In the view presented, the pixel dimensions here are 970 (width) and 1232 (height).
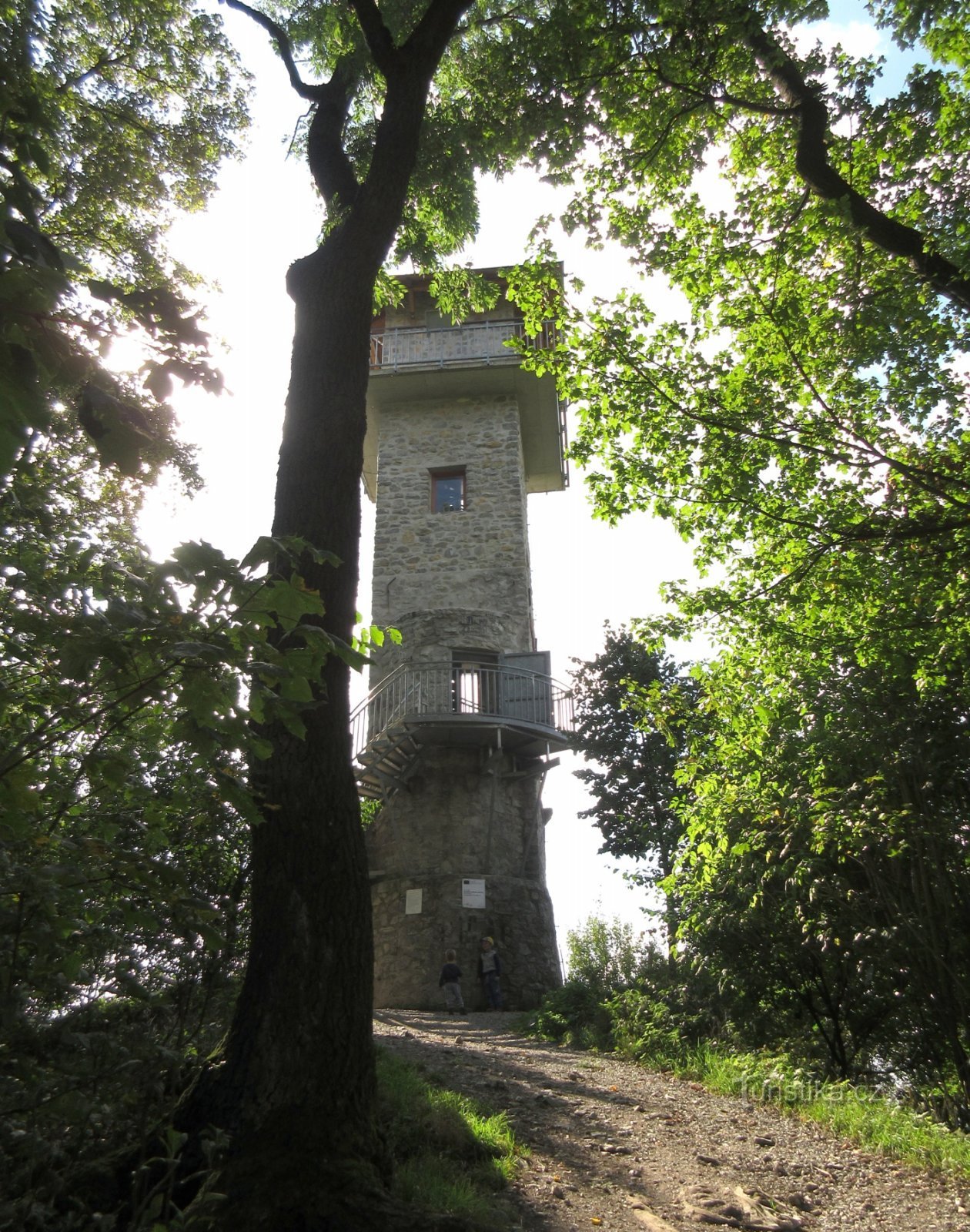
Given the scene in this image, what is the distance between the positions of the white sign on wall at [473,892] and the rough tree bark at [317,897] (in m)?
10.3

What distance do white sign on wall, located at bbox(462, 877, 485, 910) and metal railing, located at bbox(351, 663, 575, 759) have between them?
8.30ft

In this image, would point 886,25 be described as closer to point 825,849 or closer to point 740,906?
point 825,849

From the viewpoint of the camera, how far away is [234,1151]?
9.29ft

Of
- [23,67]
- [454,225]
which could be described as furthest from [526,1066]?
[454,225]

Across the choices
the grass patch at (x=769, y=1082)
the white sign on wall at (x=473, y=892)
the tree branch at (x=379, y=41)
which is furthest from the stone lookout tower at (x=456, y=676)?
the tree branch at (x=379, y=41)

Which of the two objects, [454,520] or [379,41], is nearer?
[379,41]

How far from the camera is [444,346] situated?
17.5 metres

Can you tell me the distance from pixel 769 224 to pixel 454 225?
3.05m

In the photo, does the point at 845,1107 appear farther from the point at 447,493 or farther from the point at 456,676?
the point at 447,493

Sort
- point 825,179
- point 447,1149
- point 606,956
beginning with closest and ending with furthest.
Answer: point 447,1149, point 825,179, point 606,956

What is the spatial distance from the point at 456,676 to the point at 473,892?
11.3 ft

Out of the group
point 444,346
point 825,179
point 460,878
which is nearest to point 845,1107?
point 825,179

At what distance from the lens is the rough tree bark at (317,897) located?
2838 millimetres

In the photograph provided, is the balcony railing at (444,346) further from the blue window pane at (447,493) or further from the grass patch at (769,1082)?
the grass patch at (769,1082)
